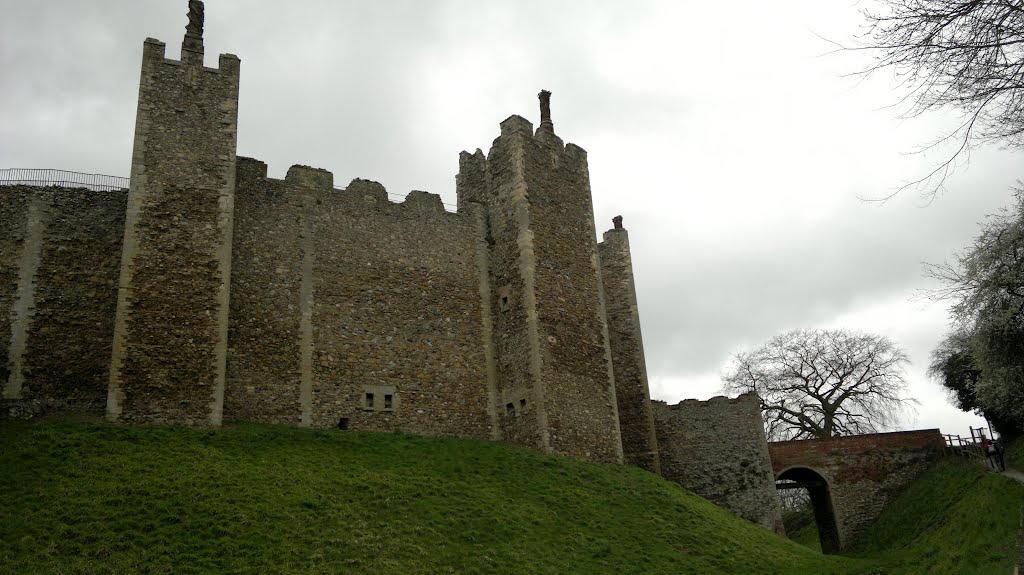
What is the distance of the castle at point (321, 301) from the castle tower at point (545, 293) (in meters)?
0.06

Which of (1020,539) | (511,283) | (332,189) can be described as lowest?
(1020,539)

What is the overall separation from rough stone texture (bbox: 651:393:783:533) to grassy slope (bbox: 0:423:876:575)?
16.0 ft

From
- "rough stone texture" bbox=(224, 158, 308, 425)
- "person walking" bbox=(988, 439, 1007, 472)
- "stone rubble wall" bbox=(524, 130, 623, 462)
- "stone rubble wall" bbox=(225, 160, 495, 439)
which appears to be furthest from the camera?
"person walking" bbox=(988, 439, 1007, 472)

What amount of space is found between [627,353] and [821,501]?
962 cm

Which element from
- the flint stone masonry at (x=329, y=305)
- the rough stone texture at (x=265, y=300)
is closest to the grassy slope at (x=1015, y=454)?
the flint stone masonry at (x=329, y=305)

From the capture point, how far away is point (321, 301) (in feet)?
78.0

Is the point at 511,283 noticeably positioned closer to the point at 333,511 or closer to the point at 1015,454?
the point at 333,511

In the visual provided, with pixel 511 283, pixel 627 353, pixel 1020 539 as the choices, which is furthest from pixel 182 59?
pixel 1020 539

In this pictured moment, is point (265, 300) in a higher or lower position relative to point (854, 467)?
higher

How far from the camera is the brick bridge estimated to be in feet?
98.5

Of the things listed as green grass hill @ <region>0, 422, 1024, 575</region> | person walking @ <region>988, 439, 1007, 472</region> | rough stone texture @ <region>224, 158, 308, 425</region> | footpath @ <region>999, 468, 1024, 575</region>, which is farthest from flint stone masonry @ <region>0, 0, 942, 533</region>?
footpath @ <region>999, 468, 1024, 575</region>

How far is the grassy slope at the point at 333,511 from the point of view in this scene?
14812 millimetres

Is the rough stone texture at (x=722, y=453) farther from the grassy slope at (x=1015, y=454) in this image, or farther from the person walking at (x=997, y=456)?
the grassy slope at (x=1015, y=454)

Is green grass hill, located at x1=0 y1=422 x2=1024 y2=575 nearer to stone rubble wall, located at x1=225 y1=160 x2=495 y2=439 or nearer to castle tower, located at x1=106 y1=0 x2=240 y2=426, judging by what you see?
castle tower, located at x1=106 y1=0 x2=240 y2=426
